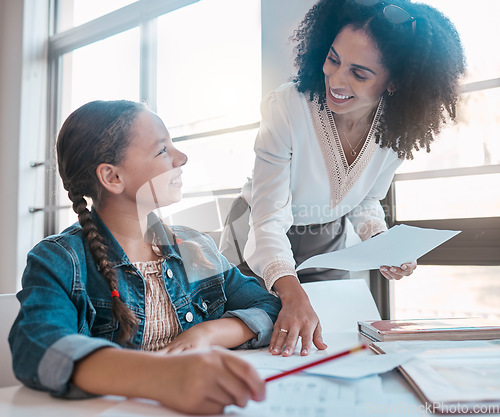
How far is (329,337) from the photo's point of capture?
853 mm

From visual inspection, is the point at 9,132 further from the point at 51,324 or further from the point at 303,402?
the point at 303,402

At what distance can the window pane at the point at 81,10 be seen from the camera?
2.88m

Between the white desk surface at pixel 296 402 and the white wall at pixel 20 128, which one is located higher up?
the white wall at pixel 20 128

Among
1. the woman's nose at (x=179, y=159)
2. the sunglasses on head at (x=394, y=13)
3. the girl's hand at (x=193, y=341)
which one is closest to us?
the girl's hand at (x=193, y=341)

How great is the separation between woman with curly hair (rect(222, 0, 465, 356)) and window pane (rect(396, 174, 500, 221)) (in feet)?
1.60

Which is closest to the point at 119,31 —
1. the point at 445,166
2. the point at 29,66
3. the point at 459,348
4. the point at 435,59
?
the point at 29,66

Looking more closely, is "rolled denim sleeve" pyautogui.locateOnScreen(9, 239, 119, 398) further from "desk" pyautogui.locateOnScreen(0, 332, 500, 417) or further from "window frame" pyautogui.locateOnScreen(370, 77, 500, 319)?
"window frame" pyautogui.locateOnScreen(370, 77, 500, 319)

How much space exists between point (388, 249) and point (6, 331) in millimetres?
605

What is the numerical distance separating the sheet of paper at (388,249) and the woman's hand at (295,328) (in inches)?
3.4

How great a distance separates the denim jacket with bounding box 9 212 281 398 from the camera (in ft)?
1.57

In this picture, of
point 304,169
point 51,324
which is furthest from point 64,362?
point 304,169

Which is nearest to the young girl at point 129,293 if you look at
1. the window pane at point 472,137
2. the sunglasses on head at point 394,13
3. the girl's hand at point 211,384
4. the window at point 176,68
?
the girl's hand at point 211,384

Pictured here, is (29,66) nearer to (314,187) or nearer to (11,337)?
(314,187)

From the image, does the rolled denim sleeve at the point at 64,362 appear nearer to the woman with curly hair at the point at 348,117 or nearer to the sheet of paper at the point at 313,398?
the sheet of paper at the point at 313,398
